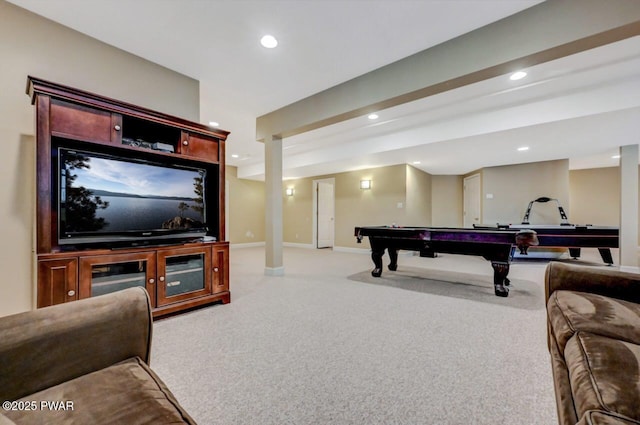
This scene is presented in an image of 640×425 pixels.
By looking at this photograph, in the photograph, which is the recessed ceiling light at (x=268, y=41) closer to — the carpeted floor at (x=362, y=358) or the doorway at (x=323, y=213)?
the carpeted floor at (x=362, y=358)

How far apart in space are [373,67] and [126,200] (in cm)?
280

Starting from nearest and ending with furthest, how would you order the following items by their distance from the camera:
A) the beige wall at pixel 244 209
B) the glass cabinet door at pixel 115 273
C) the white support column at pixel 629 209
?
1. the glass cabinet door at pixel 115 273
2. the white support column at pixel 629 209
3. the beige wall at pixel 244 209

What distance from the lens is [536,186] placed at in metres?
6.18

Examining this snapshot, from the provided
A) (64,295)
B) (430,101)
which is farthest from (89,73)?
(430,101)

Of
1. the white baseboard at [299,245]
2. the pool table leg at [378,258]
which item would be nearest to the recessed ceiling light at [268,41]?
the pool table leg at [378,258]

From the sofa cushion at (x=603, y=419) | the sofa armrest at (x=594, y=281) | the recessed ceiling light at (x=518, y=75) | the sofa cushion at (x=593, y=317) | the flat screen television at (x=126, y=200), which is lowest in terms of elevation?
the sofa cushion at (x=603, y=419)

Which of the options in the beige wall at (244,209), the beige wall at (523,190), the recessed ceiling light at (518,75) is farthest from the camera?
the beige wall at (244,209)

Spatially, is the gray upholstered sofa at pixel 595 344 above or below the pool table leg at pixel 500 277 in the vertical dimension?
above

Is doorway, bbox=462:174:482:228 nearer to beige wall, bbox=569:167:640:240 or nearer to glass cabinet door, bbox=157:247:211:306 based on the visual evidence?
beige wall, bbox=569:167:640:240

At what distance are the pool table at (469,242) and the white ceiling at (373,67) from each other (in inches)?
68.4

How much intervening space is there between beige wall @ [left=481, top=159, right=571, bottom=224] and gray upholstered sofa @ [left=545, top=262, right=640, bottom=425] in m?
5.93

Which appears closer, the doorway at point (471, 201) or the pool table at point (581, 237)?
the pool table at point (581, 237)

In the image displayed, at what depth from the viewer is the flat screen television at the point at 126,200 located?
79.5 inches

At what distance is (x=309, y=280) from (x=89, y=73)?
3348mm
